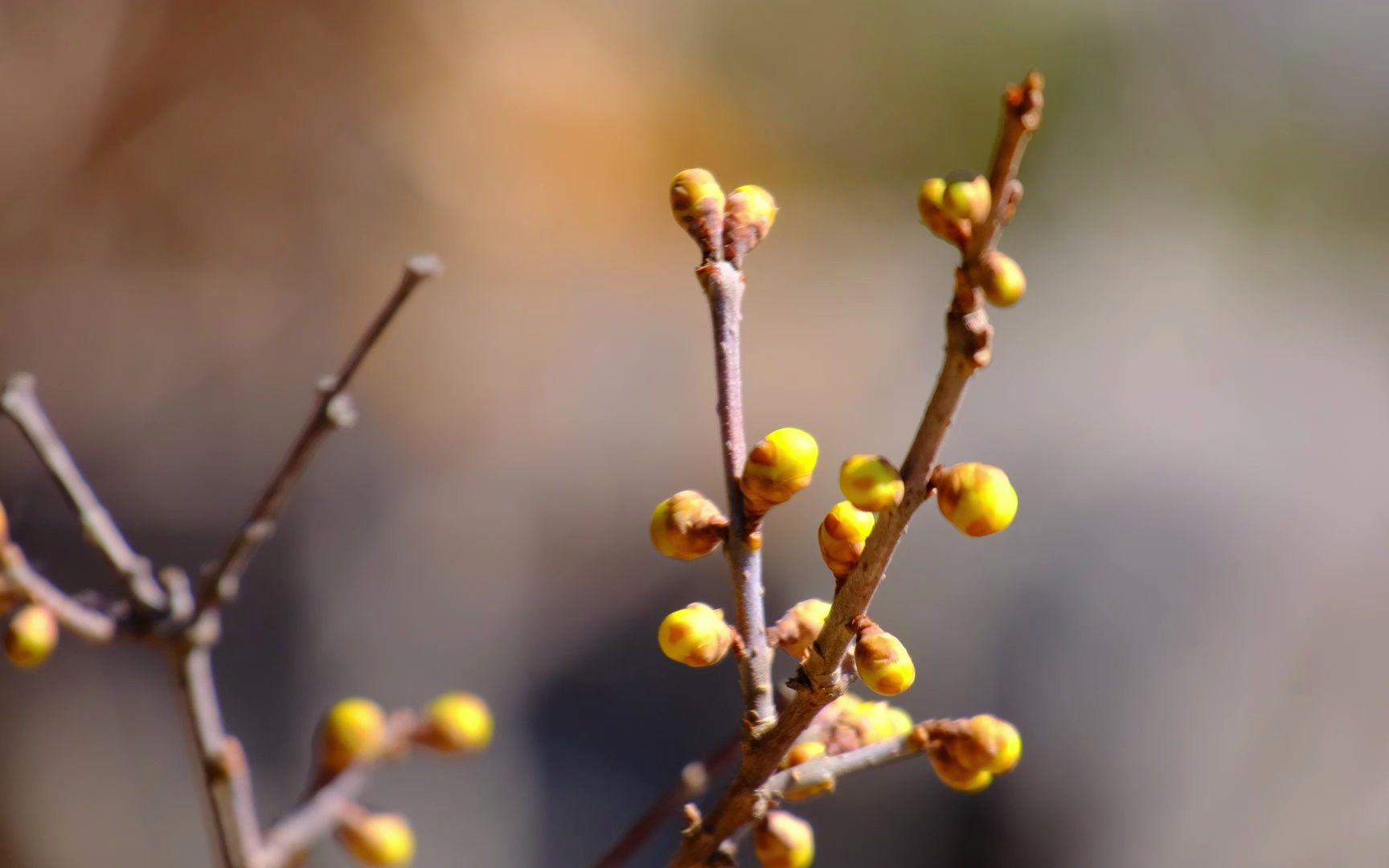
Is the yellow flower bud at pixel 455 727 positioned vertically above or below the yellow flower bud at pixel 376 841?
above

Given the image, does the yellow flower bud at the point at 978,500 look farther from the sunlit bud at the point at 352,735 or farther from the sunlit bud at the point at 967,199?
the sunlit bud at the point at 352,735

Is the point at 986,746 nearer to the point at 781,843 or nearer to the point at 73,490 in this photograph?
the point at 781,843

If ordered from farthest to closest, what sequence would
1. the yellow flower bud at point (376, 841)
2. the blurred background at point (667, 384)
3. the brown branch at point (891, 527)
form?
1. the blurred background at point (667, 384)
2. the yellow flower bud at point (376, 841)
3. the brown branch at point (891, 527)

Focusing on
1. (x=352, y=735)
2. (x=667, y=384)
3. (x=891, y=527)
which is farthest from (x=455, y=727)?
(x=667, y=384)

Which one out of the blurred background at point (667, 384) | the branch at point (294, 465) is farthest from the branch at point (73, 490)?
the blurred background at point (667, 384)

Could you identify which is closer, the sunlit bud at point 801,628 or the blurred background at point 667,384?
the sunlit bud at point 801,628

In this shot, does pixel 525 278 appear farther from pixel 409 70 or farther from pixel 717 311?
pixel 717 311

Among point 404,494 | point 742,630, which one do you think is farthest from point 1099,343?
point 742,630
